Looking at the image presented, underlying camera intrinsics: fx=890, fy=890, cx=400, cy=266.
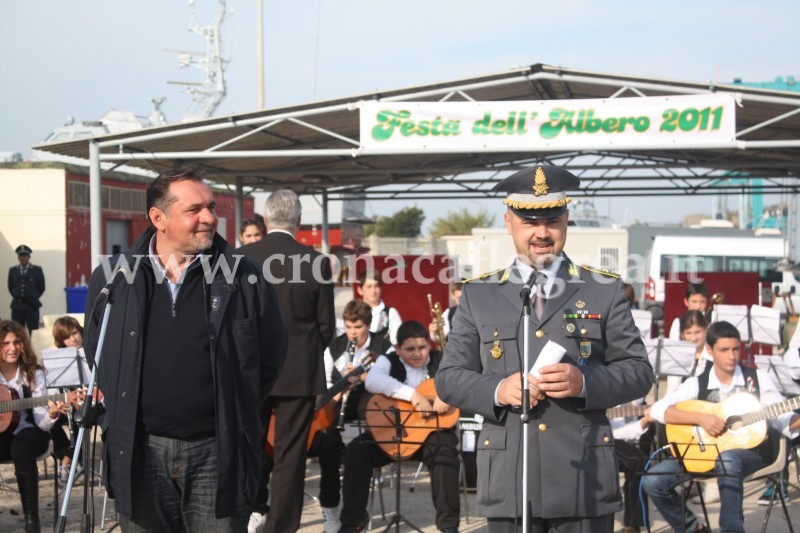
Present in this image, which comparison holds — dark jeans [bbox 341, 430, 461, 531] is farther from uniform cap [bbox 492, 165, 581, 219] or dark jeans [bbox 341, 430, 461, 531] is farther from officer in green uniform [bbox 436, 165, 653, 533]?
uniform cap [bbox 492, 165, 581, 219]

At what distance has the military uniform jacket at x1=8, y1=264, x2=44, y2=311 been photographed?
15.7 metres

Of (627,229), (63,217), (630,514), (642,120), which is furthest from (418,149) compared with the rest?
(627,229)

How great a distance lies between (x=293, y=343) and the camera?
17.7 feet

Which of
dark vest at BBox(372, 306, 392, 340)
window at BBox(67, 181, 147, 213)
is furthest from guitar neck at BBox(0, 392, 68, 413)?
window at BBox(67, 181, 147, 213)

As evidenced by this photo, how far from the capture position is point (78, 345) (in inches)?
294

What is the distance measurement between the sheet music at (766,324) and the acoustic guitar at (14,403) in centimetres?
687

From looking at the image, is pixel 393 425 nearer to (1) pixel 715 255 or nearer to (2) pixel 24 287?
(2) pixel 24 287

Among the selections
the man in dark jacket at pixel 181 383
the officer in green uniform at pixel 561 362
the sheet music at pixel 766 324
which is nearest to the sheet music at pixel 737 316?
the sheet music at pixel 766 324

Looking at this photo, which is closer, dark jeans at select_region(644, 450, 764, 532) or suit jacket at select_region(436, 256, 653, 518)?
suit jacket at select_region(436, 256, 653, 518)

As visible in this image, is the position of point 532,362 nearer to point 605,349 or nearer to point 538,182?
point 605,349

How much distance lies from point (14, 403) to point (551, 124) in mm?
6251

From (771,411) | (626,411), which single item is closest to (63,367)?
(626,411)

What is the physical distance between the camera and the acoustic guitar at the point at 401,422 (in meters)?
6.14

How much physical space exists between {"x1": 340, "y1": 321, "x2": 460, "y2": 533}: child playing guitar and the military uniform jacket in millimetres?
11132
